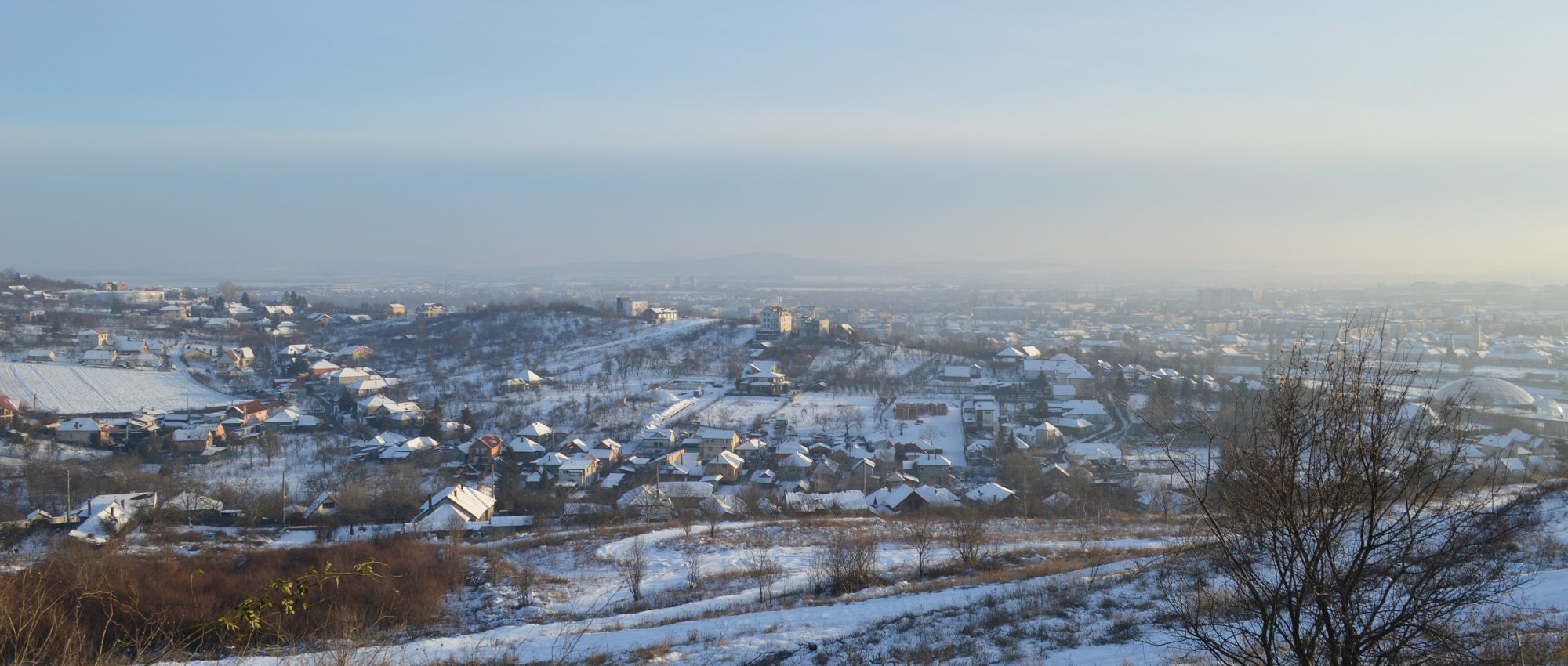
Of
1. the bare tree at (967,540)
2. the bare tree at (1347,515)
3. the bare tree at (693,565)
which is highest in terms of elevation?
the bare tree at (1347,515)

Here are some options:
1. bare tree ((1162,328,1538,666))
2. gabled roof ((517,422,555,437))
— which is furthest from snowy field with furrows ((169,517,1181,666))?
gabled roof ((517,422,555,437))

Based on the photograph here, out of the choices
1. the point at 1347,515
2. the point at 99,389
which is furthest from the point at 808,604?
the point at 99,389

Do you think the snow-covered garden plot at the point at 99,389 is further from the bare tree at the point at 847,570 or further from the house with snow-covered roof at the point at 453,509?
the bare tree at the point at 847,570

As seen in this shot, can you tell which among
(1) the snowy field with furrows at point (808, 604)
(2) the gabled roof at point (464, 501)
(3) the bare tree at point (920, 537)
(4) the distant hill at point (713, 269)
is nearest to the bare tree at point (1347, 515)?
(1) the snowy field with furrows at point (808, 604)

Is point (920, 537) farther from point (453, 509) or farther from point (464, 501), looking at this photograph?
point (464, 501)

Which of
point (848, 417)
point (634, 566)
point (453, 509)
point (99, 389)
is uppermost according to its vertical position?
point (634, 566)

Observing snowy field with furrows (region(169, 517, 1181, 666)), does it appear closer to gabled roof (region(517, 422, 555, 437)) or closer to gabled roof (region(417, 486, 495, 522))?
gabled roof (region(417, 486, 495, 522))
